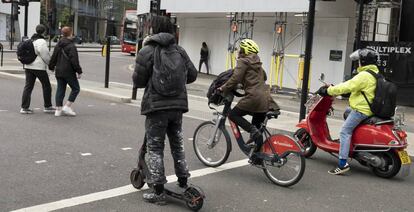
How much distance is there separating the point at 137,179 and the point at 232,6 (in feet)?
49.6

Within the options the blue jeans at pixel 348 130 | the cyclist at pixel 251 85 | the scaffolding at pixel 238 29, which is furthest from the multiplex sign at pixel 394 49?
the cyclist at pixel 251 85

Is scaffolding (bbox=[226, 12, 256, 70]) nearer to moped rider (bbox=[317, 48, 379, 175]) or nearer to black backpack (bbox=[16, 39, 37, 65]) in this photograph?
black backpack (bbox=[16, 39, 37, 65])

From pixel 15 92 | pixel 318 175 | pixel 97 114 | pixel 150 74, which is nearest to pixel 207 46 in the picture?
pixel 15 92

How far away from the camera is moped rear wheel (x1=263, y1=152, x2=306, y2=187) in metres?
5.92

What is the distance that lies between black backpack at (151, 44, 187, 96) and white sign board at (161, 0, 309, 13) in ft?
42.0

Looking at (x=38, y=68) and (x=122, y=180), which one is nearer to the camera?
(x=122, y=180)

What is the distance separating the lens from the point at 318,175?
6.79 m

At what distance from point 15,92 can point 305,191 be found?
988cm

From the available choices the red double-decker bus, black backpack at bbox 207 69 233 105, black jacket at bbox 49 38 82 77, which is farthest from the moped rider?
the red double-decker bus

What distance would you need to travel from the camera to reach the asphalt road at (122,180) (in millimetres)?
5258

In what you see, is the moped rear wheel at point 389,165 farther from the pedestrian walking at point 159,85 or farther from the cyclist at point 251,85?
the pedestrian walking at point 159,85

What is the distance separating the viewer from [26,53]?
10.3 meters

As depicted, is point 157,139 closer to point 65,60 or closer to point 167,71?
point 167,71

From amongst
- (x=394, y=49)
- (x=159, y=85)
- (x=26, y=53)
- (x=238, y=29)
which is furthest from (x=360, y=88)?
(x=238, y=29)
